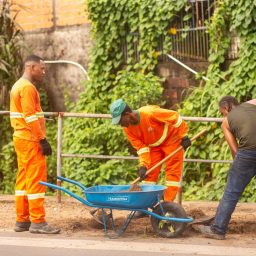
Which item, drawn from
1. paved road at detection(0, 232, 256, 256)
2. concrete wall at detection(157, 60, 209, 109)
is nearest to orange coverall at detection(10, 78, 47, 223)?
paved road at detection(0, 232, 256, 256)

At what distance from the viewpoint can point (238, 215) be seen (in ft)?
29.5

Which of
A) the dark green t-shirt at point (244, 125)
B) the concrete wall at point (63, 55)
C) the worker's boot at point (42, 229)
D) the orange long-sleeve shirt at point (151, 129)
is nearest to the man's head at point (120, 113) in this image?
the orange long-sleeve shirt at point (151, 129)

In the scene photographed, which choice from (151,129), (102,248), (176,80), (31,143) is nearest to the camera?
(102,248)

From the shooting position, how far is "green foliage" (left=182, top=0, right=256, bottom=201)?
37.2ft

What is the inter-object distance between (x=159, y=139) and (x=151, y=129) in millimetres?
219

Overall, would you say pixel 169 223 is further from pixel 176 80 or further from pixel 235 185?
pixel 176 80

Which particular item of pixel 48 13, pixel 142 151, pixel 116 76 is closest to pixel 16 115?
pixel 142 151

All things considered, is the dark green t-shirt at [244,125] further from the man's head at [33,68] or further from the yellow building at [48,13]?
the yellow building at [48,13]

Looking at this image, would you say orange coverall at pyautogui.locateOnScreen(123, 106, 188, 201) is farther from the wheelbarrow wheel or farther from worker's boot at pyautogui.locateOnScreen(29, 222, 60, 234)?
worker's boot at pyautogui.locateOnScreen(29, 222, 60, 234)

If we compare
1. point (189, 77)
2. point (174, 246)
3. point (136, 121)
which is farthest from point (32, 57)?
point (189, 77)

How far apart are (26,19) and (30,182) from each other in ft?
24.9

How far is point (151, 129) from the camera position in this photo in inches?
328

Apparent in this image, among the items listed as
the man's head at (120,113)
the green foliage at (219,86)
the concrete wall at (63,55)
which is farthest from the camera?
the concrete wall at (63,55)

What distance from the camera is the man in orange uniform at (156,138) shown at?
8195mm
